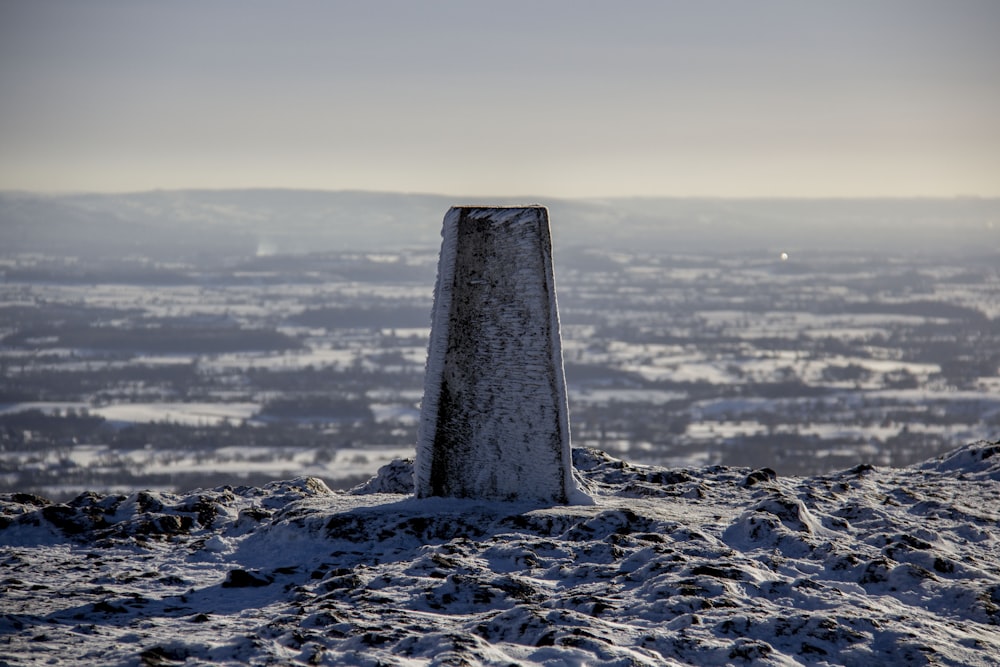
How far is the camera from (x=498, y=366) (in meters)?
13.2

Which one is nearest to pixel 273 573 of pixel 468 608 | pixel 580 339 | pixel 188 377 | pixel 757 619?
pixel 468 608

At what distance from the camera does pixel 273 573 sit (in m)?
10.9

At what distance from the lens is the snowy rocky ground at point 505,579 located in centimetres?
834

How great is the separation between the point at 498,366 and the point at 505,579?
3713 mm

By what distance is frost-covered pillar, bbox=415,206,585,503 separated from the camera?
13.2m

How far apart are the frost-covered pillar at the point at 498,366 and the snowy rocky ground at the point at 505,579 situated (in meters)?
0.49

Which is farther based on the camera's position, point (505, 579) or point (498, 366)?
point (498, 366)

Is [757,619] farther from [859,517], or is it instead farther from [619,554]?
[859,517]

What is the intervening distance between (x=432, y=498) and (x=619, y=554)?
3.24 m

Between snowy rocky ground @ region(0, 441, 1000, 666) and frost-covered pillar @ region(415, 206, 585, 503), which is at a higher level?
frost-covered pillar @ region(415, 206, 585, 503)

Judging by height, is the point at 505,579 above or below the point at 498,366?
below

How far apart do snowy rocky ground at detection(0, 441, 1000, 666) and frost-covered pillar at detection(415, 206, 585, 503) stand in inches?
19.3

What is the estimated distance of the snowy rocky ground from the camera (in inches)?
328

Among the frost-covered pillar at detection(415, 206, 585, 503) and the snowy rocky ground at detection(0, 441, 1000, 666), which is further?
the frost-covered pillar at detection(415, 206, 585, 503)
